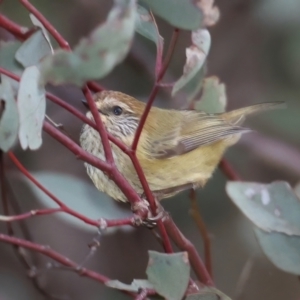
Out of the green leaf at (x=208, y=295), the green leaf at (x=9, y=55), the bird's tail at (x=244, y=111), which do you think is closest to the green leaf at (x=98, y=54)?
the green leaf at (x=9, y=55)

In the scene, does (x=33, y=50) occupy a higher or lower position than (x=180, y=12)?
lower

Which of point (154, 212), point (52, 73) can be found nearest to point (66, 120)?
point (154, 212)

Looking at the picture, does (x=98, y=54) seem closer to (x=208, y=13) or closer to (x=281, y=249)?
(x=208, y=13)

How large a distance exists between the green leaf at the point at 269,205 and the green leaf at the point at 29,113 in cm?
40

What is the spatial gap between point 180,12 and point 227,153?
1.94 m

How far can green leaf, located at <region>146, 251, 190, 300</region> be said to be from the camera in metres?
1.34

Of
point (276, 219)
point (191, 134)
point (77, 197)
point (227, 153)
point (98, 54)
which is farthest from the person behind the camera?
point (227, 153)

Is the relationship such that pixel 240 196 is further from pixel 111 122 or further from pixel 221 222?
pixel 221 222

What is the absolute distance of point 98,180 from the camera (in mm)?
2129

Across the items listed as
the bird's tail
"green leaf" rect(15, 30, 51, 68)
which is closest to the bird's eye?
the bird's tail

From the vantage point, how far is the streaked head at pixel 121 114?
2.38 m

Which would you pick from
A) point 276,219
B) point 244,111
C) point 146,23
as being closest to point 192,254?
point 276,219

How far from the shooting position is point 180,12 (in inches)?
46.3

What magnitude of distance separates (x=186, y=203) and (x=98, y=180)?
0.95m
